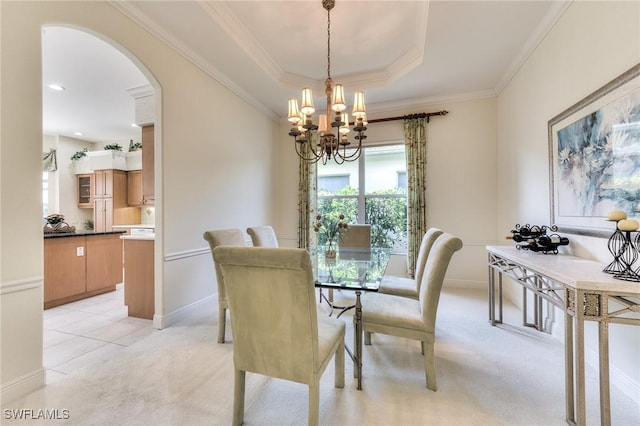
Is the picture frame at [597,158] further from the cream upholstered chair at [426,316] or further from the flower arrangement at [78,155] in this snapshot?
the flower arrangement at [78,155]

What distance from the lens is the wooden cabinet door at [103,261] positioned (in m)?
3.62

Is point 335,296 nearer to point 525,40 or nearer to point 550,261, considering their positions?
point 550,261

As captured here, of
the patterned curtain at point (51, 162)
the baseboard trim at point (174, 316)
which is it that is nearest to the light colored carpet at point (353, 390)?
the baseboard trim at point (174, 316)

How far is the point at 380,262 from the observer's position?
8.09 feet

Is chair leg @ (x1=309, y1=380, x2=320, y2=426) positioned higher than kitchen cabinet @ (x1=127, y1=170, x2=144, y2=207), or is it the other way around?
kitchen cabinet @ (x1=127, y1=170, x2=144, y2=207)

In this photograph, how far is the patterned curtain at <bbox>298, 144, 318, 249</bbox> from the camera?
4.70m

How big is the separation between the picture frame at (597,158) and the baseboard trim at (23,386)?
376cm

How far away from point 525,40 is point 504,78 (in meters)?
0.77

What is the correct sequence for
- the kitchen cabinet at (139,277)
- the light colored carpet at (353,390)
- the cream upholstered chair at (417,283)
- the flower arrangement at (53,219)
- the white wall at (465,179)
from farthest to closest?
the white wall at (465,179), the flower arrangement at (53,219), the kitchen cabinet at (139,277), the cream upholstered chair at (417,283), the light colored carpet at (353,390)

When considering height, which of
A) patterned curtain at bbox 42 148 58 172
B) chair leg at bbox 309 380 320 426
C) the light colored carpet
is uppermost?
patterned curtain at bbox 42 148 58 172

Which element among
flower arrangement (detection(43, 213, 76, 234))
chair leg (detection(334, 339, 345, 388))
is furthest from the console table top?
flower arrangement (detection(43, 213, 76, 234))

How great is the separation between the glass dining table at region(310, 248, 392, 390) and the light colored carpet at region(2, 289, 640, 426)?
0.26 m

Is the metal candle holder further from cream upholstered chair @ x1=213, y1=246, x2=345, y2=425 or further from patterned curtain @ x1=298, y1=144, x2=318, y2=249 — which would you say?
patterned curtain @ x1=298, y1=144, x2=318, y2=249

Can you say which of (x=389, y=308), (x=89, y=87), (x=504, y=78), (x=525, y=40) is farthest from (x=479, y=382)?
(x=89, y=87)
